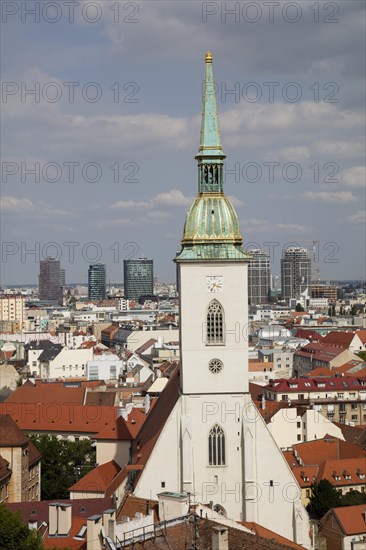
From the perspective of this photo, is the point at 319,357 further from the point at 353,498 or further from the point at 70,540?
the point at 70,540

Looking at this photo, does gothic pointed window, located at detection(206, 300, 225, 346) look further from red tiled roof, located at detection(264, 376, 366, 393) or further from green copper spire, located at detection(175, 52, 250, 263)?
red tiled roof, located at detection(264, 376, 366, 393)

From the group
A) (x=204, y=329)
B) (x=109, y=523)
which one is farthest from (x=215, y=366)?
(x=109, y=523)

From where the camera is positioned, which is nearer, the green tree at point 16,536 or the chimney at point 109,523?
the chimney at point 109,523

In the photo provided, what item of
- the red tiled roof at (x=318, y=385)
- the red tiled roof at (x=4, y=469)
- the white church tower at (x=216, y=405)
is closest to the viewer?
the white church tower at (x=216, y=405)

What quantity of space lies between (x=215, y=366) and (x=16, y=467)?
1773 cm

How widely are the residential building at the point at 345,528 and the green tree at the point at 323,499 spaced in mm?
4310

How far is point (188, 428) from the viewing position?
41.7 m

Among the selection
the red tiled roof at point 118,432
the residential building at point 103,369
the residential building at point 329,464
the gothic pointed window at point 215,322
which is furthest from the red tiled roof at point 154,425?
the residential building at point 103,369

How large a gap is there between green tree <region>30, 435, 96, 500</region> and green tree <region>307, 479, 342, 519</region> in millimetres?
14184

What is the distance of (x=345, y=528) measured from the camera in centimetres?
4806

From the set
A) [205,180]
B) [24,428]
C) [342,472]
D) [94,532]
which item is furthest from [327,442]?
[94,532]

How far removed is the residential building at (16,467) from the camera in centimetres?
5431

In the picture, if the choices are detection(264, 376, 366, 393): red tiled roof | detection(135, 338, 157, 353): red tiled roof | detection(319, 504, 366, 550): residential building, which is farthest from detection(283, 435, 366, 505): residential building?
detection(135, 338, 157, 353): red tiled roof

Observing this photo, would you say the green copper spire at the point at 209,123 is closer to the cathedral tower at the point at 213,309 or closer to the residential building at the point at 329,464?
the cathedral tower at the point at 213,309
